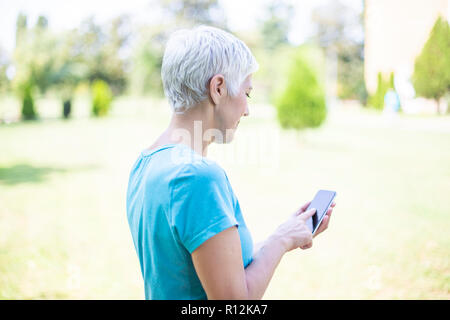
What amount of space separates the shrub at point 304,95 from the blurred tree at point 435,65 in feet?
13.2

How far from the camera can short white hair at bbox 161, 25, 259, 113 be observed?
2.67 ft

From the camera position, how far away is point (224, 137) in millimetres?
947

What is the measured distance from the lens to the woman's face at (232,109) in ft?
2.89

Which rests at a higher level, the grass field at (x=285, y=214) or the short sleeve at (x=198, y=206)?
the short sleeve at (x=198, y=206)

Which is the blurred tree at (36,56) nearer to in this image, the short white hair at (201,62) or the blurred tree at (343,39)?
the blurred tree at (343,39)

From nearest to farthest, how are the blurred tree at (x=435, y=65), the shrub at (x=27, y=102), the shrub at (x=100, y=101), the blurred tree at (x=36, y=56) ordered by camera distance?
the blurred tree at (x=435, y=65) → the shrub at (x=27, y=102) → the shrub at (x=100, y=101) → the blurred tree at (x=36, y=56)

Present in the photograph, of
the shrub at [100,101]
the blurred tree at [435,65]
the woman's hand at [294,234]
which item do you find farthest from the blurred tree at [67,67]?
the woman's hand at [294,234]

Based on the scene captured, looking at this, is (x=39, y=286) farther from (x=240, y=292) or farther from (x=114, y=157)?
(x=114, y=157)

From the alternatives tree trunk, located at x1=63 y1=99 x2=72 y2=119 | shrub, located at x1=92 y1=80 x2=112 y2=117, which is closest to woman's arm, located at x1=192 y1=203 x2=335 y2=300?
tree trunk, located at x1=63 y1=99 x2=72 y2=119

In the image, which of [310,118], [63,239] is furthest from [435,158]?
[63,239]
